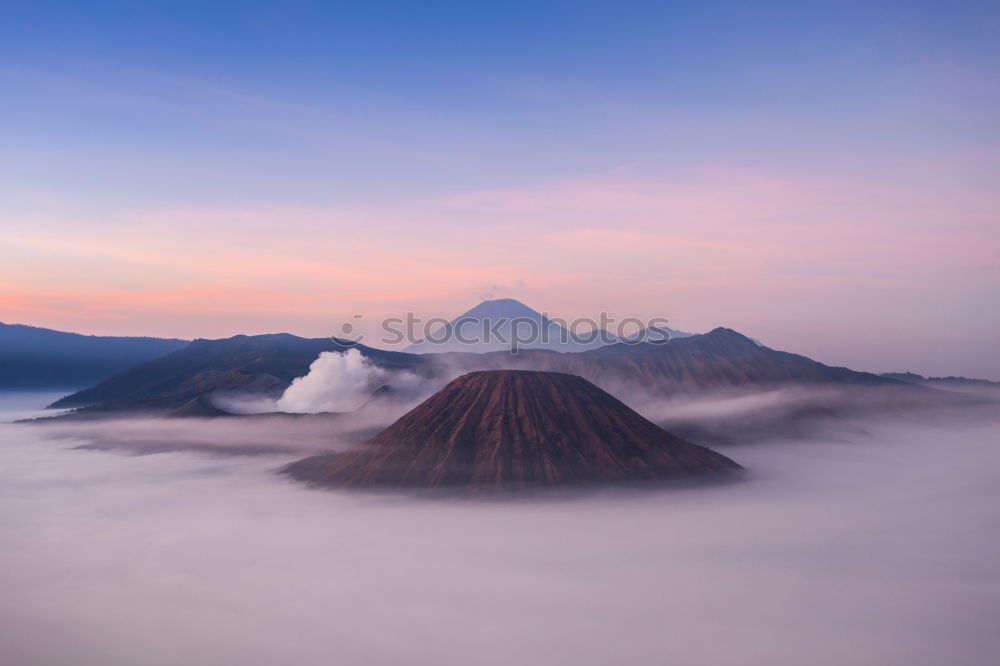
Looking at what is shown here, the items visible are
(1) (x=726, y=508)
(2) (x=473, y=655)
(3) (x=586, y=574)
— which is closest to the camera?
(2) (x=473, y=655)

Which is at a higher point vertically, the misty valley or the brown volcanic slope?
the brown volcanic slope

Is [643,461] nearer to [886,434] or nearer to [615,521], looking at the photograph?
[615,521]

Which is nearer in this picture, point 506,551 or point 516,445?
point 506,551

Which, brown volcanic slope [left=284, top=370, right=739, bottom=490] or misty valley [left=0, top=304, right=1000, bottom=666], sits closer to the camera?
misty valley [left=0, top=304, right=1000, bottom=666]

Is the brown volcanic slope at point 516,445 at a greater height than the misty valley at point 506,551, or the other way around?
the brown volcanic slope at point 516,445

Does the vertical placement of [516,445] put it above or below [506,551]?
above

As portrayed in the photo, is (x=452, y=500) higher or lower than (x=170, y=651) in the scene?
higher

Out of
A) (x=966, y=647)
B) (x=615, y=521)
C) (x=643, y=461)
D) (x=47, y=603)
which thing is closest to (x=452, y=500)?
(x=615, y=521)

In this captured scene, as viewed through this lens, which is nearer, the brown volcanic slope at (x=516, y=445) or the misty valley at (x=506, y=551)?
the misty valley at (x=506, y=551)
